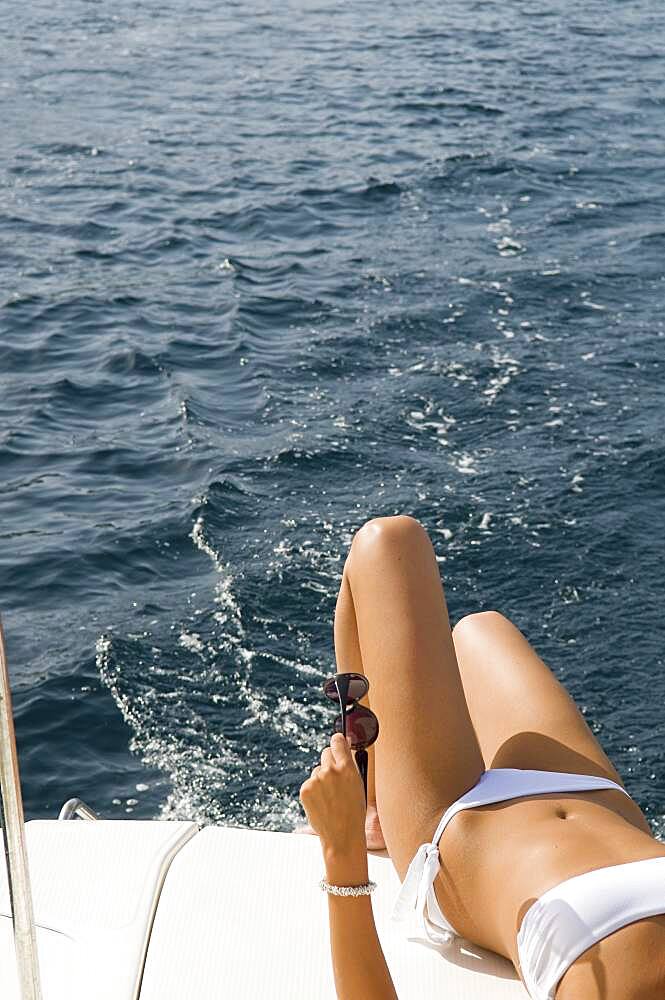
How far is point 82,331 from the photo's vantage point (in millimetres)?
8656

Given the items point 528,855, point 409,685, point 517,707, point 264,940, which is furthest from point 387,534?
point 264,940

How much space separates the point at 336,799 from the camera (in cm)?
211

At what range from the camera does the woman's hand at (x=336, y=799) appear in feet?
6.88

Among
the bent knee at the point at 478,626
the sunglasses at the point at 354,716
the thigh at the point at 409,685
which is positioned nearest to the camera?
the sunglasses at the point at 354,716

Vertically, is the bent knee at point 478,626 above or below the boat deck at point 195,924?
above

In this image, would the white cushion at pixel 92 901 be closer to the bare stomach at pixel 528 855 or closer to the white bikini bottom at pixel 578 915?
the bare stomach at pixel 528 855

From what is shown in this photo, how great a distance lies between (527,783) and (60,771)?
2514mm

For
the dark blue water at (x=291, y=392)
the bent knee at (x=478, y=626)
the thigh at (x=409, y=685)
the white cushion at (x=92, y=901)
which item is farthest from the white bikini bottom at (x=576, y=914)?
the dark blue water at (x=291, y=392)

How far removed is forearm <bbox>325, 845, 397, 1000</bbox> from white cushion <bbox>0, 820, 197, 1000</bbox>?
1.46ft

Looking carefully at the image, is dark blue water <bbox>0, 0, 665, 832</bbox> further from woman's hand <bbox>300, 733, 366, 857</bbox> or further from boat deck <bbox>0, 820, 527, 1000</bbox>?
woman's hand <bbox>300, 733, 366, 857</bbox>

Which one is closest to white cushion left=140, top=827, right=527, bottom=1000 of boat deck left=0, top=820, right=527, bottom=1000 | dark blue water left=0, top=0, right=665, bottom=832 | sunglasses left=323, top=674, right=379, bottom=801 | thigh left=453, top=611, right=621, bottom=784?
boat deck left=0, top=820, right=527, bottom=1000

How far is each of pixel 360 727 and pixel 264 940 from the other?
471 millimetres

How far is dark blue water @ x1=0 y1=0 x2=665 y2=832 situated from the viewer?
508 centimetres

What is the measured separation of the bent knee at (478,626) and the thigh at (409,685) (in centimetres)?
28
